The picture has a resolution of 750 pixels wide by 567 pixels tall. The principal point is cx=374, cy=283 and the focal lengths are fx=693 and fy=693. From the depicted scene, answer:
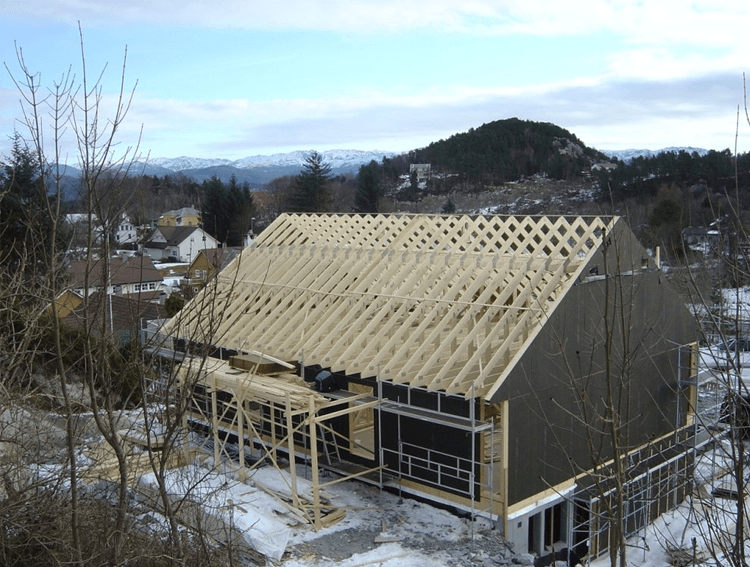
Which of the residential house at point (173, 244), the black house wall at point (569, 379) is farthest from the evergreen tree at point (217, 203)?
the black house wall at point (569, 379)

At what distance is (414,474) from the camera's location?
14.1 m

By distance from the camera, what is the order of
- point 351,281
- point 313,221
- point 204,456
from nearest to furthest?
point 204,456
point 351,281
point 313,221

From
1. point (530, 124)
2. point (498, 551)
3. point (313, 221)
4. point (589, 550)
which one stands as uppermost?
point (530, 124)

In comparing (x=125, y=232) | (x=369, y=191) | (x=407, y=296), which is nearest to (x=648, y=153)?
(x=369, y=191)

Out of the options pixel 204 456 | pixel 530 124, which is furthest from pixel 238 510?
pixel 530 124

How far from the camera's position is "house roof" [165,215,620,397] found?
13727 millimetres

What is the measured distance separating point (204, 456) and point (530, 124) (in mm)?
104761

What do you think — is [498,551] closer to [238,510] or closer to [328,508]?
[328,508]

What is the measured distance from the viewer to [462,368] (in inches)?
536

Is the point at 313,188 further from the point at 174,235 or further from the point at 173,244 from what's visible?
the point at 174,235

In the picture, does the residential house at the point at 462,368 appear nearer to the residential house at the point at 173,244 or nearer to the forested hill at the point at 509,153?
the residential house at the point at 173,244

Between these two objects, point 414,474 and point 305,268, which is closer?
point 414,474

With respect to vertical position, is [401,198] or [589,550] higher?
[401,198]

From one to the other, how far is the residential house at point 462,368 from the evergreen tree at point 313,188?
124 feet
